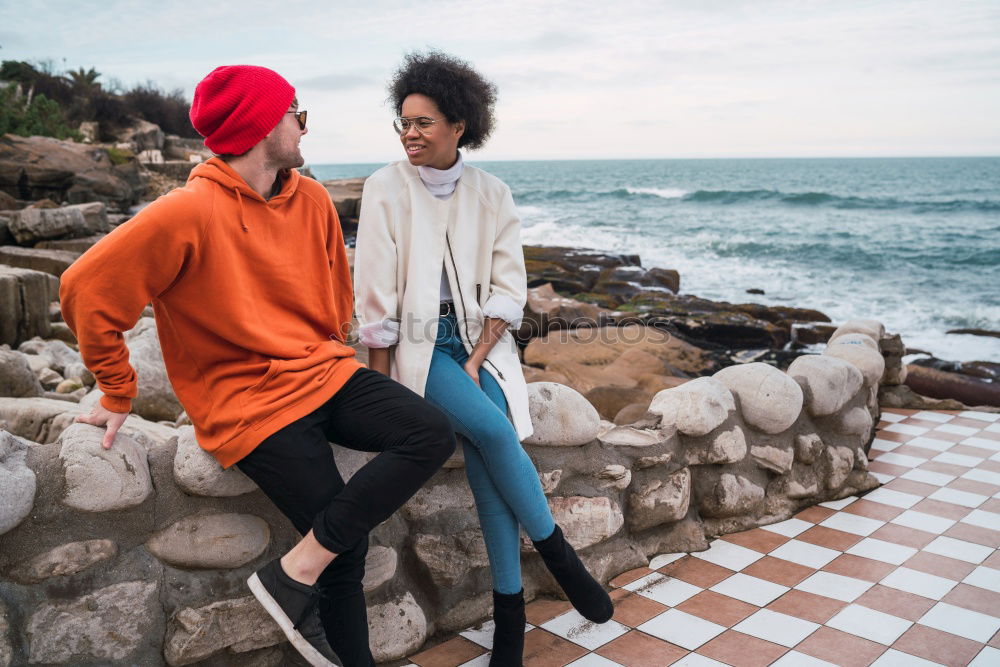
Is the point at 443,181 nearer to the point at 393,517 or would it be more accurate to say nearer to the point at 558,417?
the point at 558,417

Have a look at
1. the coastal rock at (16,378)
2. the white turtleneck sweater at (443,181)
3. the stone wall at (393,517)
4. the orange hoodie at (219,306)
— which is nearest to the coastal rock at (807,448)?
the stone wall at (393,517)

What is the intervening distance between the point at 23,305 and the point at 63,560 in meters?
5.77

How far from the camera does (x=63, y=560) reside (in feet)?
6.69

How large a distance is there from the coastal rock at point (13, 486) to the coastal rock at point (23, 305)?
17.9 ft

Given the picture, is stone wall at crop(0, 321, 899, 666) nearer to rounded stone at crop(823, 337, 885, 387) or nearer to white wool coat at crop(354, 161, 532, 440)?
rounded stone at crop(823, 337, 885, 387)

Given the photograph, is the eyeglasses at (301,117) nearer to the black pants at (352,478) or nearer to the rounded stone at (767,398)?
the black pants at (352,478)

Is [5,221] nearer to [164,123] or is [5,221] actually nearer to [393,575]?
[393,575]

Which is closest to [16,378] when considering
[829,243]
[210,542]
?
[210,542]

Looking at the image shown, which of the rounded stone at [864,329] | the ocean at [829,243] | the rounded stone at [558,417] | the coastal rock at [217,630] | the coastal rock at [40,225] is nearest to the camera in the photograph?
the coastal rock at [217,630]

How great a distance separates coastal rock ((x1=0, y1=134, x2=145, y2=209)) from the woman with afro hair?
14667 millimetres

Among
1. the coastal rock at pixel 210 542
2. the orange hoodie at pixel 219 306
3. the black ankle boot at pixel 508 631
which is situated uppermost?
the orange hoodie at pixel 219 306

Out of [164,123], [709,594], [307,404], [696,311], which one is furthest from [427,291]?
[164,123]

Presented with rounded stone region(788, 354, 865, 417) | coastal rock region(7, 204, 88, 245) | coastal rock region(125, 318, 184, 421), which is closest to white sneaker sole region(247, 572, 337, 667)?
rounded stone region(788, 354, 865, 417)

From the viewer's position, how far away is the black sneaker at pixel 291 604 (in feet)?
6.68
